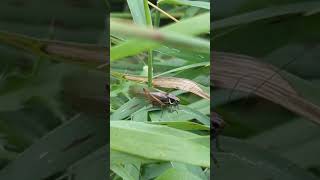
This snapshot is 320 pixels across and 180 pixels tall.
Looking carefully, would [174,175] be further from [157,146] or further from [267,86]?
[267,86]

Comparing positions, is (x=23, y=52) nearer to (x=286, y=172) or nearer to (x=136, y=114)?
(x=136, y=114)

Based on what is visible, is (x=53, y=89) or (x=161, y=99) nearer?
(x=53, y=89)

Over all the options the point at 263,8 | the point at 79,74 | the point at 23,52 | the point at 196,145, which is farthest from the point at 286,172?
the point at 23,52

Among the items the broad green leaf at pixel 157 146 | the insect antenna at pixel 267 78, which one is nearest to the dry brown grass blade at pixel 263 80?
the insect antenna at pixel 267 78

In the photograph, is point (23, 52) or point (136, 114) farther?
point (136, 114)

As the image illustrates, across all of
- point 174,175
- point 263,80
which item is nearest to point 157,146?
point 174,175

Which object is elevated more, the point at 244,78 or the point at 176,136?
the point at 244,78

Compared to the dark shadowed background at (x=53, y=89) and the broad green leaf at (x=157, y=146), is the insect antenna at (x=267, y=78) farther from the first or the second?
the dark shadowed background at (x=53, y=89)
